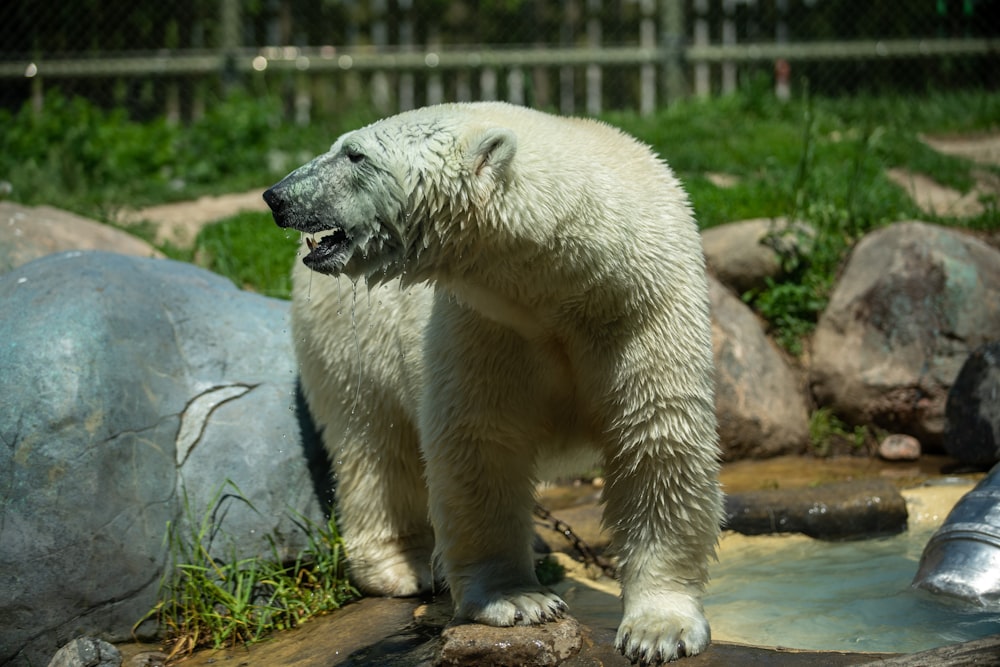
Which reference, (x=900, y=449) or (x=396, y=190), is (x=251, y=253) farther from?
(x=396, y=190)

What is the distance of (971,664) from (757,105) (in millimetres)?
7832

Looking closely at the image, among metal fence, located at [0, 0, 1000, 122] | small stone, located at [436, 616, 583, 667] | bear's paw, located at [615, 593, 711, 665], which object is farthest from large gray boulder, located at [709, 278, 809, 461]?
metal fence, located at [0, 0, 1000, 122]

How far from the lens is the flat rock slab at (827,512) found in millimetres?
4355

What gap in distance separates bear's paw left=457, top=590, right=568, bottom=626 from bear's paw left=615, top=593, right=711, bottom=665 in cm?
21

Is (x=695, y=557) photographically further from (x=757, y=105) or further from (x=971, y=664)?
(x=757, y=105)

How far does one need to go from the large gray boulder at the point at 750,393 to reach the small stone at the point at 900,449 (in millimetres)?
386

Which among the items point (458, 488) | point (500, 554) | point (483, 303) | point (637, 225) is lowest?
point (500, 554)

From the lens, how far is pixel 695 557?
304 cm

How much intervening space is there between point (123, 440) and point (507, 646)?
1.61m

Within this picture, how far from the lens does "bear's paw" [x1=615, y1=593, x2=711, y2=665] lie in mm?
2779

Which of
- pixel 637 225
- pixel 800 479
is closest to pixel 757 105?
pixel 800 479

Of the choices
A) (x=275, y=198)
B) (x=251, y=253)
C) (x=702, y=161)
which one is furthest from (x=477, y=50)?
(x=275, y=198)

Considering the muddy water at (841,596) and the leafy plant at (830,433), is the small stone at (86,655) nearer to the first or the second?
the muddy water at (841,596)

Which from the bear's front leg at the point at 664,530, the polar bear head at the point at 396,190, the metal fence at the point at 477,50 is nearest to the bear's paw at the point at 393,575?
the bear's front leg at the point at 664,530
